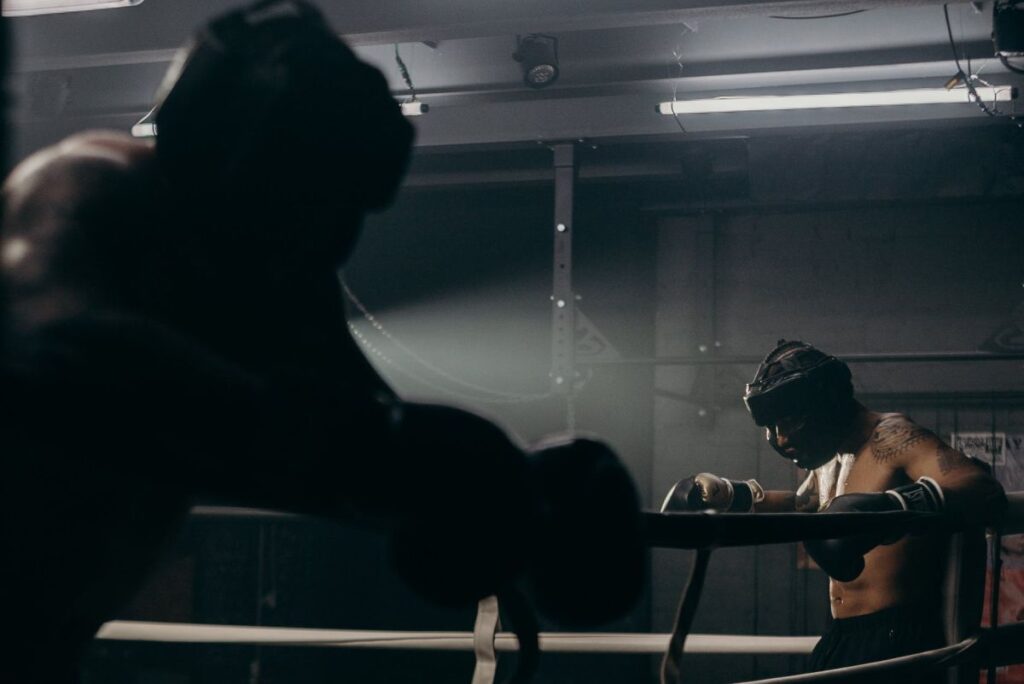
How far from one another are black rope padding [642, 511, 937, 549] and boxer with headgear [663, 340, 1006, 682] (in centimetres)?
113

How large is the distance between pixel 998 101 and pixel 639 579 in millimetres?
5604

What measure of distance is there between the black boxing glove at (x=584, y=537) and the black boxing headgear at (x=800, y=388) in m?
2.82

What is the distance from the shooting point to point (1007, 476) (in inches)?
256

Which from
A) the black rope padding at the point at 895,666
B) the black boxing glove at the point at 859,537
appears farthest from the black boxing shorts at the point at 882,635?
the black rope padding at the point at 895,666

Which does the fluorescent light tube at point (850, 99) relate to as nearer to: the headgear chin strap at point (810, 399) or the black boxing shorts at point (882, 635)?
the headgear chin strap at point (810, 399)

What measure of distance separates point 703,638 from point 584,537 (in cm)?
211

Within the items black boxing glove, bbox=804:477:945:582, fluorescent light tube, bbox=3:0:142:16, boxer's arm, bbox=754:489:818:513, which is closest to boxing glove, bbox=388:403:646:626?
black boxing glove, bbox=804:477:945:582

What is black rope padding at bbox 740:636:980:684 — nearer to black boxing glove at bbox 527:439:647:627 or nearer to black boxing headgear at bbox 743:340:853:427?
black boxing glove at bbox 527:439:647:627

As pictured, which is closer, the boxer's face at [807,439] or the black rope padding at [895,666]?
the black rope padding at [895,666]

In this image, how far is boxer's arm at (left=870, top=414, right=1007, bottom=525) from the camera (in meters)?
2.51

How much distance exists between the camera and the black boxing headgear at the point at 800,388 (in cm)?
336

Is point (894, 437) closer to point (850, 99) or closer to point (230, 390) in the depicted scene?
point (850, 99)

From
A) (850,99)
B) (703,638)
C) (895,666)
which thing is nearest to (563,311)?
(850,99)

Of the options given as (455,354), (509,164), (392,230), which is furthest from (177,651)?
(509,164)
